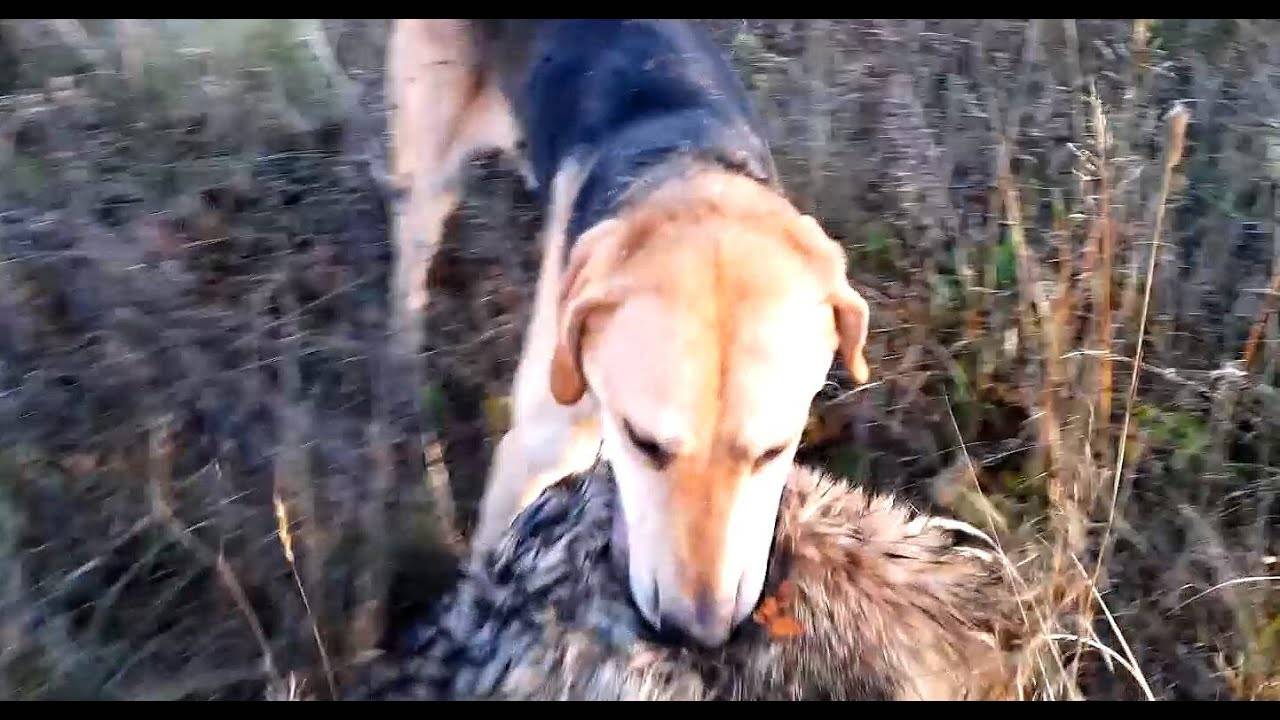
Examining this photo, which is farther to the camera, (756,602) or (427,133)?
(427,133)

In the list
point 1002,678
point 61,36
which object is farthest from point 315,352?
point 1002,678

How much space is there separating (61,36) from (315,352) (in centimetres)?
61

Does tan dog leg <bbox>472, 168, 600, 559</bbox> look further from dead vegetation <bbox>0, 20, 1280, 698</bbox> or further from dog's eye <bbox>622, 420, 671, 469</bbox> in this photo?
dog's eye <bbox>622, 420, 671, 469</bbox>

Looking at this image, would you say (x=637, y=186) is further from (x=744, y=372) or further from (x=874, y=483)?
(x=874, y=483)

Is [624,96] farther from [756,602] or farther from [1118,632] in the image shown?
[1118,632]

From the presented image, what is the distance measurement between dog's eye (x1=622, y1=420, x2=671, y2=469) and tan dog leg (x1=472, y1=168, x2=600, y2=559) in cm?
20

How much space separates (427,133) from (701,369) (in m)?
0.89

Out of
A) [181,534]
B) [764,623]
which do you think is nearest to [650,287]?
[764,623]

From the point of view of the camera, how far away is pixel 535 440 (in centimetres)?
153

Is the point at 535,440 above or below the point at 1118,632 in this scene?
above

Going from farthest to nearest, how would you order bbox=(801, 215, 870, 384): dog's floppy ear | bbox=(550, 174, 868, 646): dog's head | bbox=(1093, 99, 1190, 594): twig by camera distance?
bbox=(1093, 99, 1190, 594): twig < bbox=(801, 215, 870, 384): dog's floppy ear < bbox=(550, 174, 868, 646): dog's head

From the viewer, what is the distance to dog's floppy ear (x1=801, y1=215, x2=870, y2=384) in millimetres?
1327

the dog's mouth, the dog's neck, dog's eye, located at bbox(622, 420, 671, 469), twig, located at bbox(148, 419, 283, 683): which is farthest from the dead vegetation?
dog's eye, located at bbox(622, 420, 671, 469)

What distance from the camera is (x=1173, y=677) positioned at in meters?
1.54
